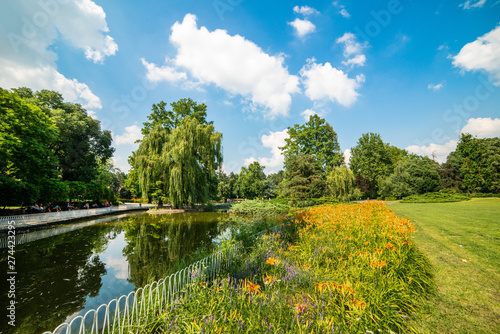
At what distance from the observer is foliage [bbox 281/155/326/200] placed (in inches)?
924

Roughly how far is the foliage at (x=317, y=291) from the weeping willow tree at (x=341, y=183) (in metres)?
18.2

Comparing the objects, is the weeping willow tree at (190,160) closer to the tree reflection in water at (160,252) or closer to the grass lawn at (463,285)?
the tree reflection in water at (160,252)

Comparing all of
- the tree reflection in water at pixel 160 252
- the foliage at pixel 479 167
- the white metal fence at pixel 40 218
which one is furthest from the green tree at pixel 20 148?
the foliage at pixel 479 167

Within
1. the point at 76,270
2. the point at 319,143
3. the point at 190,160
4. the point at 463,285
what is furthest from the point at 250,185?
the point at 463,285

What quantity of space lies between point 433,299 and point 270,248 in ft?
11.2

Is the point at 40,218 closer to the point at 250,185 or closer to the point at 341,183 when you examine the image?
the point at 341,183

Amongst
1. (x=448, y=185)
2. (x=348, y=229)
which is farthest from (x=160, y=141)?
(x=448, y=185)

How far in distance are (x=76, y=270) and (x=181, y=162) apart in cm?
1732

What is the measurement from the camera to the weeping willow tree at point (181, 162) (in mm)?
23016

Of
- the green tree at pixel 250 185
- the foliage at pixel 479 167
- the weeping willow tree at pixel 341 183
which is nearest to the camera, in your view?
the weeping willow tree at pixel 341 183

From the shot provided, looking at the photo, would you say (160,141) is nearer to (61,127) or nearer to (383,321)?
(61,127)

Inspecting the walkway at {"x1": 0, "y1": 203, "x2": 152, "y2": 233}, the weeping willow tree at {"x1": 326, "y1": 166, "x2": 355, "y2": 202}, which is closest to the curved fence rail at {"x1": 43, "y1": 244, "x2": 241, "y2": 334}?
the walkway at {"x1": 0, "y1": 203, "x2": 152, "y2": 233}

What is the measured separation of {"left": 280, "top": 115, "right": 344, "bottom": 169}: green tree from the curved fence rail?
27.7 m

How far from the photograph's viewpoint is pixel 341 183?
2366 centimetres
